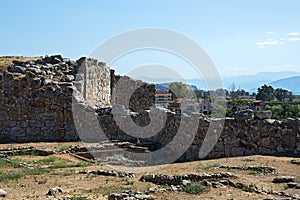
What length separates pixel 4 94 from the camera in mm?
18422

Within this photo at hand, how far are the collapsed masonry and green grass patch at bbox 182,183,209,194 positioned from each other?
5019 mm

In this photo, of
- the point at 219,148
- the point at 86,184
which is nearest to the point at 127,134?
the point at 219,148

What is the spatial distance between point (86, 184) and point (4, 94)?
10.7m

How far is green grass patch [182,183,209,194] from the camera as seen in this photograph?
26.3 feet

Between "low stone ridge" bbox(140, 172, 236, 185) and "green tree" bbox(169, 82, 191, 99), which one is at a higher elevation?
"green tree" bbox(169, 82, 191, 99)

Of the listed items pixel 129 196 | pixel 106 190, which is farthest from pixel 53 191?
pixel 129 196

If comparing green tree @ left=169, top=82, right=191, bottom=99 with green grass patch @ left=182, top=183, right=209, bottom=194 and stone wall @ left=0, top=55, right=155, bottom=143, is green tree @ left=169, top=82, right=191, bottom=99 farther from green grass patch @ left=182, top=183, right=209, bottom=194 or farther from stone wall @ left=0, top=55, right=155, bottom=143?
green grass patch @ left=182, top=183, right=209, bottom=194

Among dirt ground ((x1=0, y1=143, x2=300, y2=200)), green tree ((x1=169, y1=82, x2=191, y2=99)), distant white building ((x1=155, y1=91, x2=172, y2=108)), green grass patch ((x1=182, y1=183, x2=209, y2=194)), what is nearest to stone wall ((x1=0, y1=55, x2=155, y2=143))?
dirt ground ((x1=0, y1=143, x2=300, y2=200))

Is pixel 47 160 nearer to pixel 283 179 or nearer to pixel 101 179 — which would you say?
pixel 101 179

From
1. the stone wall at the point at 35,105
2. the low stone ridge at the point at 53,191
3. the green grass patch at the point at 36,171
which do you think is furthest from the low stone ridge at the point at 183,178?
the stone wall at the point at 35,105

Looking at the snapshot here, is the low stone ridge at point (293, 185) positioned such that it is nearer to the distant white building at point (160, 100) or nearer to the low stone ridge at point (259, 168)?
the low stone ridge at point (259, 168)

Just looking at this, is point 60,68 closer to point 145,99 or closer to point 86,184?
point 145,99

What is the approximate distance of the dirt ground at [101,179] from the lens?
800 centimetres

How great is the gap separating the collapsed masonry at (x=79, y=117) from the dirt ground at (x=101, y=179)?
93 centimetres
